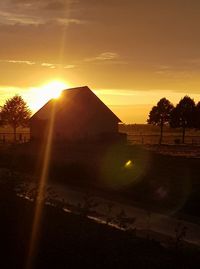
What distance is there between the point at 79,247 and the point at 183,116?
8219 cm

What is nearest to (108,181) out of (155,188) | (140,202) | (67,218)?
(155,188)

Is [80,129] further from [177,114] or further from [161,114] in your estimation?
[161,114]

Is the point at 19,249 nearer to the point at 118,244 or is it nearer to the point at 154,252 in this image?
the point at 118,244

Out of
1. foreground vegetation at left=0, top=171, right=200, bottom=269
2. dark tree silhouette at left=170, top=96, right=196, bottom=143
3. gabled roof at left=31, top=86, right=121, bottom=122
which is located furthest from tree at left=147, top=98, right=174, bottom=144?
foreground vegetation at left=0, top=171, right=200, bottom=269

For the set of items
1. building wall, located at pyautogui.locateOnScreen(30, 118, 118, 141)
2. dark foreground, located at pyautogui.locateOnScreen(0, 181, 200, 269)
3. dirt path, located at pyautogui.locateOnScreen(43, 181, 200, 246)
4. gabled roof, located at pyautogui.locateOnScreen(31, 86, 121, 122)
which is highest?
gabled roof, located at pyautogui.locateOnScreen(31, 86, 121, 122)

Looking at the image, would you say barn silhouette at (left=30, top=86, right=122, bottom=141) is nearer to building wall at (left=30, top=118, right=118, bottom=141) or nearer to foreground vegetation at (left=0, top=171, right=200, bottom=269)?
building wall at (left=30, top=118, right=118, bottom=141)

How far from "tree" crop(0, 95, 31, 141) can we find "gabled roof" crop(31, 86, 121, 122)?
26178 mm

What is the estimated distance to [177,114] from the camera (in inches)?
3519

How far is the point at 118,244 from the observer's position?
8.21 m

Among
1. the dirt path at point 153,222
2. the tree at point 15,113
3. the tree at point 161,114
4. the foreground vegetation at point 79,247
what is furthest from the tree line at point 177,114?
the foreground vegetation at point 79,247

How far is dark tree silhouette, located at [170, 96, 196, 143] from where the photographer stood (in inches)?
3447

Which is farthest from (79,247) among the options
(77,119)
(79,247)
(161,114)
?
(161,114)

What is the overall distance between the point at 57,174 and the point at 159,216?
32.7 feet

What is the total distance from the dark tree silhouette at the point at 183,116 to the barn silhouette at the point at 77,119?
30475mm
